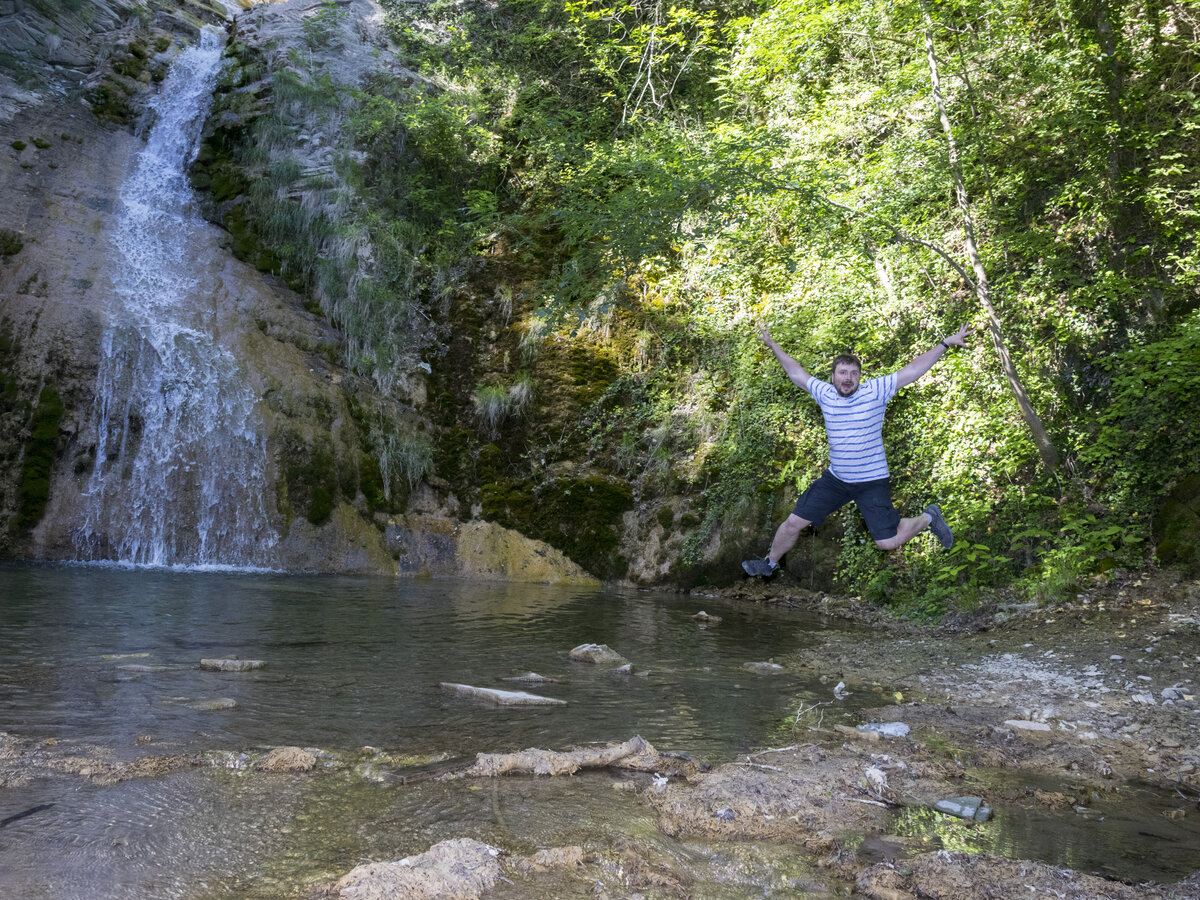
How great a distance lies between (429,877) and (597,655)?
4.12 metres

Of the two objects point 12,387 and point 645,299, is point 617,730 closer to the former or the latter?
point 645,299

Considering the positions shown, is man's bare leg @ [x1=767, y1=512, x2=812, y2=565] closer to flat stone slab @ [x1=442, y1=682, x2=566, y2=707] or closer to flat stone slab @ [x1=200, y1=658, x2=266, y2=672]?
flat stone slab @ [x1=442, y1=682, x2=566, y2=707]

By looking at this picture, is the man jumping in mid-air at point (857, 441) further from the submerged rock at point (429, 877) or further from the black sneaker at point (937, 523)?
the submerged rock at point (429, 877)

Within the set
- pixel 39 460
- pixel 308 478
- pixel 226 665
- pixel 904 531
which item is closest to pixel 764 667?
pixel 904 531

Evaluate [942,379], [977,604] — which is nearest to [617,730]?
[977,604]

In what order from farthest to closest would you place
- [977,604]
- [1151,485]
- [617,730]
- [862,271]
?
1. [862,271]
2. [977,604]
3. [1151,485]
4. [617,730]

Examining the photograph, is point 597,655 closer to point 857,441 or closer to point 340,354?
point 857,441

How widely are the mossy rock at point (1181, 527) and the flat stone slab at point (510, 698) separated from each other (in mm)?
6318

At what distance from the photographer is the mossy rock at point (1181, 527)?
290 inches

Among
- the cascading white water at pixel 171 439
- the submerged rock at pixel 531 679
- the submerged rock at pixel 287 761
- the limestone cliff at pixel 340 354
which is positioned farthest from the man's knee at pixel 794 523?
the cascading white water at pixel 171 439

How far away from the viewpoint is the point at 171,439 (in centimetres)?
1338

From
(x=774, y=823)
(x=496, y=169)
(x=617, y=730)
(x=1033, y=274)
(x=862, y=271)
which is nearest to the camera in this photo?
(x=774, y=823)

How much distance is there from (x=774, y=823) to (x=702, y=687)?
2.64 meters

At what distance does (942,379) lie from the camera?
9.89 m
